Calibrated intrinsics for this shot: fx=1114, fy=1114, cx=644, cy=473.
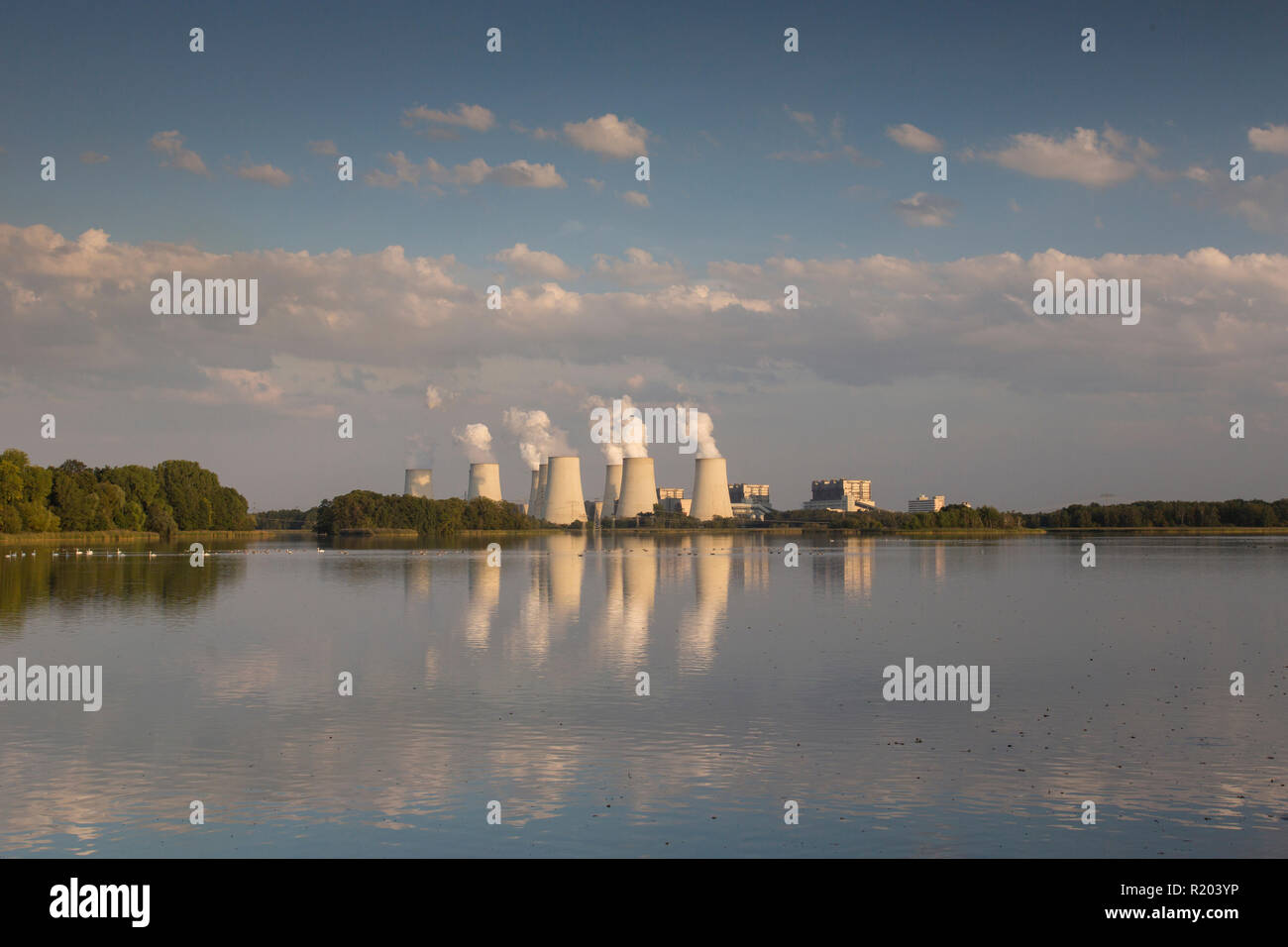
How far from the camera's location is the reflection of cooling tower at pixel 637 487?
140 meters

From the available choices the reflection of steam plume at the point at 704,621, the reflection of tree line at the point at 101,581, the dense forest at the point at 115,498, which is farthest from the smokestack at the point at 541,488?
the reflection of steam plume at the point at 704,621

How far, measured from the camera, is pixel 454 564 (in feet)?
216

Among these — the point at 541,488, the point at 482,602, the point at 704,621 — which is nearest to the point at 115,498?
the point at 541,488

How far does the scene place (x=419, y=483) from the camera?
152250mm

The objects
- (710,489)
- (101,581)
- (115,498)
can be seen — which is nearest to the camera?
(101,581)

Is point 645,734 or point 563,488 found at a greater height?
point 563,488

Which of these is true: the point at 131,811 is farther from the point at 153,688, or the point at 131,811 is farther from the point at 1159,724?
the point at 1159,724

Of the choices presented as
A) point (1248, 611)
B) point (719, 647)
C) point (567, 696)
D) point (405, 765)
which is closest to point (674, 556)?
point (1248, 611)

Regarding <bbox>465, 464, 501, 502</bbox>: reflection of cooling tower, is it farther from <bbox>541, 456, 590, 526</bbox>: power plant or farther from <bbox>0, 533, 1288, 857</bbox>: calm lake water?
<bbox>0, 533, 1288, 857</bbox>: calm lake water

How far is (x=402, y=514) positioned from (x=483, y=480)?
12903mm

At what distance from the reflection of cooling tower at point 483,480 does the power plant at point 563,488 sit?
14706 mm

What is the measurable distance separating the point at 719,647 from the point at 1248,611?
18688mm

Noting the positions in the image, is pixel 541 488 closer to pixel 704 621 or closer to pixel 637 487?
pixel 637 487

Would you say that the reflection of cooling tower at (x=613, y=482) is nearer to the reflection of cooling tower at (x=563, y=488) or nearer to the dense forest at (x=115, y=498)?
the reflection of cooling tower at (x=563, y=488)
